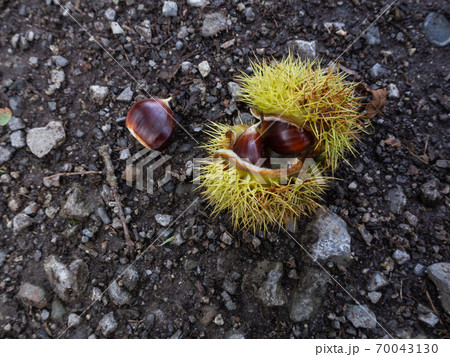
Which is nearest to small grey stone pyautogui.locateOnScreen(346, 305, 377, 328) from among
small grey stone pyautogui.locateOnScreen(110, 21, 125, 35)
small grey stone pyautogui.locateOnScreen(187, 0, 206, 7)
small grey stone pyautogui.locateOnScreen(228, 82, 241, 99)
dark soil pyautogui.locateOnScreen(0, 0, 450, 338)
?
dark soil pyautogui.locateOnScreen(0, 0, 450, 338)

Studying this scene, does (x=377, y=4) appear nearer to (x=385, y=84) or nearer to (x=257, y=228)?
(x=385, y=84)

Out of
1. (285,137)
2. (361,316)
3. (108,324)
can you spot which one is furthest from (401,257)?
(108,324)

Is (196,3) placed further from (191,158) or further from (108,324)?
(108,324)

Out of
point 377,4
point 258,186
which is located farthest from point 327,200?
point 377,4

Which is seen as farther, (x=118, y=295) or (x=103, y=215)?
(x=103, y=215)

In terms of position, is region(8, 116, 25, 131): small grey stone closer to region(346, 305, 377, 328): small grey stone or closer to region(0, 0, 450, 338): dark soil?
region(0, 0, 450, 338): dark soil

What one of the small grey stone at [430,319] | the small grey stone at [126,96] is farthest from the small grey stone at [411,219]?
the small grey stone at [126,96]
